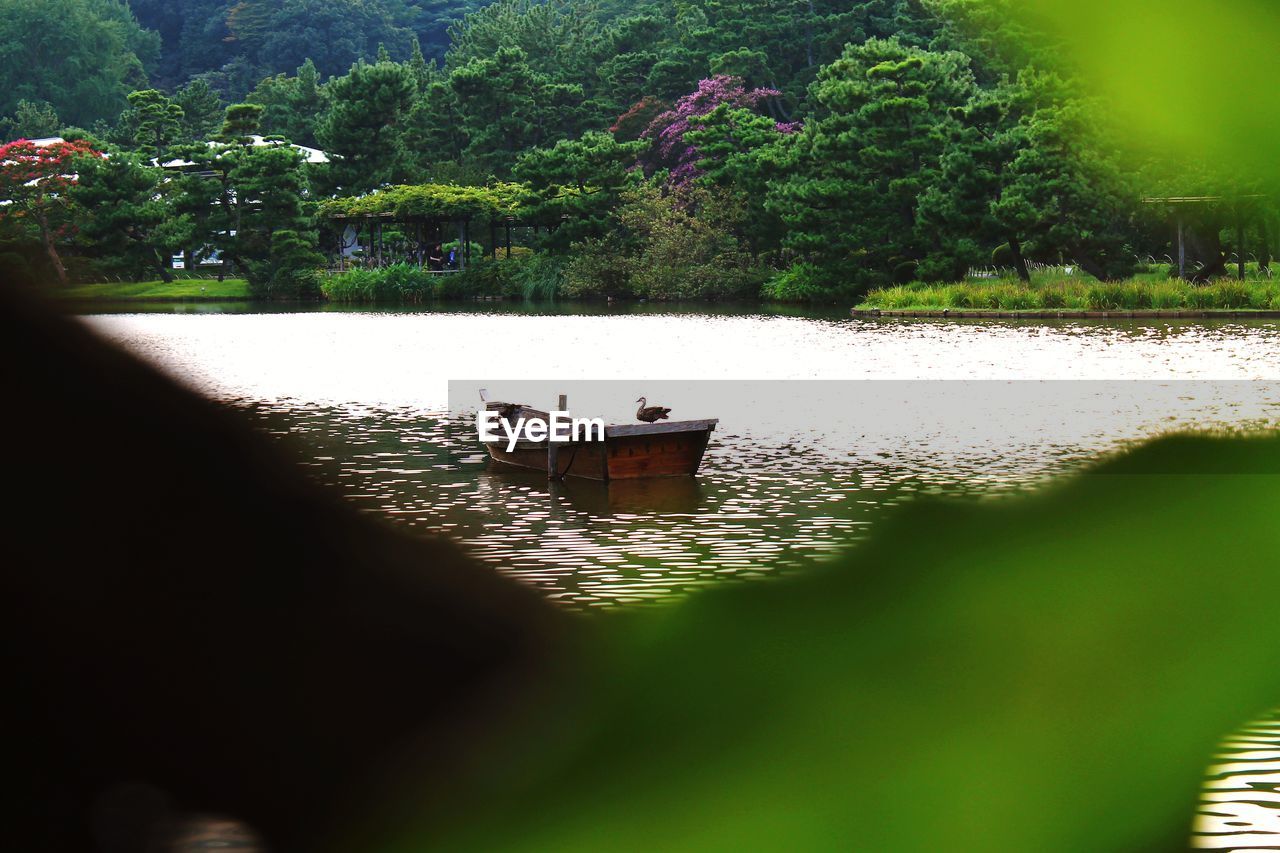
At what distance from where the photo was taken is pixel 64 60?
8650 centimetres

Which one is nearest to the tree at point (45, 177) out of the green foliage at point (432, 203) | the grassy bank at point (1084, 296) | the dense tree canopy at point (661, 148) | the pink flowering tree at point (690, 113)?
the dense tree canopy at point (661, 148)

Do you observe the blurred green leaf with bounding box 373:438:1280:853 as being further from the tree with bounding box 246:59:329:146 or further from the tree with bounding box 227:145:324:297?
the tree with bounding box 246:59:329:146

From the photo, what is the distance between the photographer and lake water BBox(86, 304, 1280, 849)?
962 cm

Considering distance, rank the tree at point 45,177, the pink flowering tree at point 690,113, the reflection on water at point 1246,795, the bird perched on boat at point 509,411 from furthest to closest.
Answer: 1. the pink flowering tree at point 690,113
2. the tree at point 45,177
3. the bird perched on boat at point 509,411
4. the reflection on water at point 1246,795

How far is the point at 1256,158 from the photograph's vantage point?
3.10ft

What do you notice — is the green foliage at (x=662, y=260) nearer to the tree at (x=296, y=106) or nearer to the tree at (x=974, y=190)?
the tree at (x=974, y=190)

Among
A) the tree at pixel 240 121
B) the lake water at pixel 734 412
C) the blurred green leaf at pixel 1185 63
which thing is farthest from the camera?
the tree at pixel 240 121

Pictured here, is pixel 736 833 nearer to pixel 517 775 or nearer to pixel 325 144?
pixel 517 775

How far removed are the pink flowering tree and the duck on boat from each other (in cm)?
4041

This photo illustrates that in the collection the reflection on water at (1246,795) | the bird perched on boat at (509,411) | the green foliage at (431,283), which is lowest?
the bird perched on boat at (509,411)

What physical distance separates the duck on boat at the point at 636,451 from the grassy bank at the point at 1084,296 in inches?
941

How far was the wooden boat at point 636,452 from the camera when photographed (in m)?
14.1

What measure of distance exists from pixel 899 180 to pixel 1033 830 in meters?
41.1

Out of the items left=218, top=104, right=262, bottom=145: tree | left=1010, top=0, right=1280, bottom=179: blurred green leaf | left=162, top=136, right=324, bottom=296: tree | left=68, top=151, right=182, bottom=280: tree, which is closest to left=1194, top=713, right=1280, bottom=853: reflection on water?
left=1010, top=0, right=1280, bottom=179: blurred green leaf
